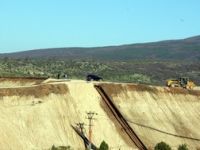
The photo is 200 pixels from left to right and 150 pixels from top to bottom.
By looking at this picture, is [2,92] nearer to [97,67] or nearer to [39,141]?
[39,141]

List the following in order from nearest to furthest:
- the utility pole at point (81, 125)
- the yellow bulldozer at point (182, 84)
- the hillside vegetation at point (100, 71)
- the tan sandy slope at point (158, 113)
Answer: the utility pole at point (81, 125), the tan sandy slope at point (158, 113), the yellow bulldozer at point (182, 84), the hillside vegetation at point (100, 71)

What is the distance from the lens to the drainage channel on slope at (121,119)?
7350 cm

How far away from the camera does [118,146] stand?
2790 inches

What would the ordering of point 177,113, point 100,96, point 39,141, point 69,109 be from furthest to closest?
1. point 177,113
2. point 100,96
3. point 69,109
4. point 39,141

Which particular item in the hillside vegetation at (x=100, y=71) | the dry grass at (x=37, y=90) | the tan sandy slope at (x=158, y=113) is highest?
the dry grass at (x=37, y=90)

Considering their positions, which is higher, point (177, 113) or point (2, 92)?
point (2, 92)

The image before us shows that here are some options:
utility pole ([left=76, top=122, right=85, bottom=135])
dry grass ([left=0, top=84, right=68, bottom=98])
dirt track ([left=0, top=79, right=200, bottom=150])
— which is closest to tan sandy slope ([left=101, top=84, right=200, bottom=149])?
dirt track ([left=0, top=79, right=200, bottom=150])

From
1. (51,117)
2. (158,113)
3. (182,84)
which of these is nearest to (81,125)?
(51,117)

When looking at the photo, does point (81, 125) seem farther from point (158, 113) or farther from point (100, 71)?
point (100, 71)

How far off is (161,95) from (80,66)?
3465 inches

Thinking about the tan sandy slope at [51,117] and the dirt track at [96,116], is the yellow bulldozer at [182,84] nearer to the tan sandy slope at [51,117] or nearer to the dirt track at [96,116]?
the dirt track at [96,116]

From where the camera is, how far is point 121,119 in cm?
7738

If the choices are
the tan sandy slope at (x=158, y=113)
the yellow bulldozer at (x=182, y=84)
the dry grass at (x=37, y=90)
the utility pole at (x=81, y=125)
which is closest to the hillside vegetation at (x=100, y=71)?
the yellow bulldozer at (x=182, y=84)

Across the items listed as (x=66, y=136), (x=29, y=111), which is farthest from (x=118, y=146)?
(x=29, y=111)
